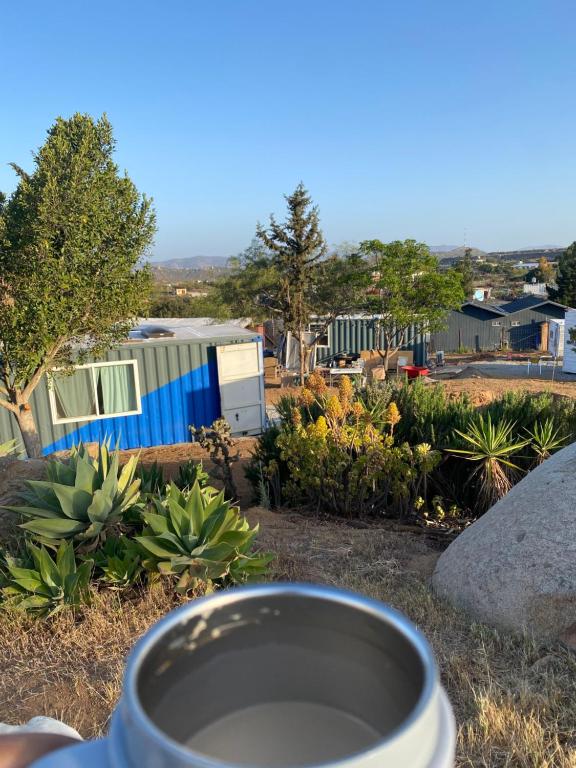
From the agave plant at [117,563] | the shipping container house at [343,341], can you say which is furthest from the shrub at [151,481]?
the shipping container house at [343,341]

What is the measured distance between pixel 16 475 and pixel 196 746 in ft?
18.0

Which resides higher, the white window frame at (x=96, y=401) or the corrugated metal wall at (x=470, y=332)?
the white window frame at (x=96, y=401)

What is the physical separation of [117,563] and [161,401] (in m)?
10.5

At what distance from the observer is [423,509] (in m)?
6.79

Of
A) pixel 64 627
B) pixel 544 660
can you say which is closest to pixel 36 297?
pixel 64 627

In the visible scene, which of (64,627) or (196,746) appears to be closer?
(196,746)

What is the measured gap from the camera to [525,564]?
3.71 meters

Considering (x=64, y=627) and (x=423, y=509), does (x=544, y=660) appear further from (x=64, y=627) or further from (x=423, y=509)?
(x=423, y=509)

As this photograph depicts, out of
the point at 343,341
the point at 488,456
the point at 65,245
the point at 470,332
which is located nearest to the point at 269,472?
the point at 488,456

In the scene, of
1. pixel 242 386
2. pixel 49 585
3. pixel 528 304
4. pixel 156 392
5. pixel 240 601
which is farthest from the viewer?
pixel 528 304

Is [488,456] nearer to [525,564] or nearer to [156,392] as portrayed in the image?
[525,564]

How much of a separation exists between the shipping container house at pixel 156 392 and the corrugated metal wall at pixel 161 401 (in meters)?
0.02

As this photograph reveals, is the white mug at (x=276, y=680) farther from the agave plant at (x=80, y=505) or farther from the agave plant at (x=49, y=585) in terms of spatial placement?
the agave plant at (x=80, y=505)

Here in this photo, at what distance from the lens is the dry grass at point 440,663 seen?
2.32 m
